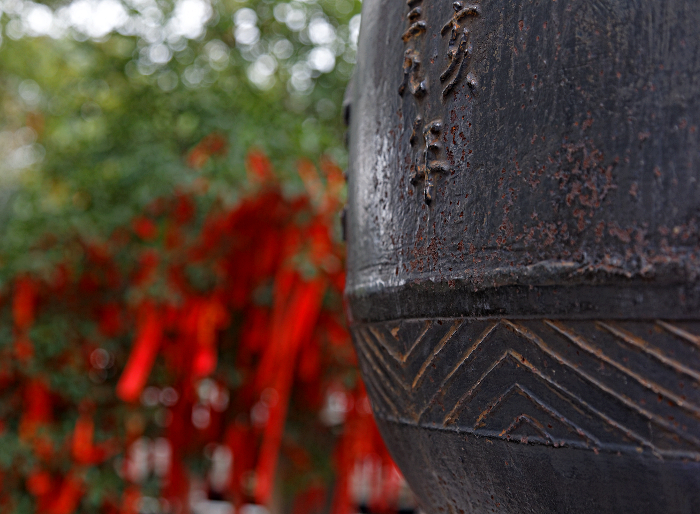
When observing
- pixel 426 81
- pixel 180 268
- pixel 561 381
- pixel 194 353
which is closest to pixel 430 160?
pixel 426 81

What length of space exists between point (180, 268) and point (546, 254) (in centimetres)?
254

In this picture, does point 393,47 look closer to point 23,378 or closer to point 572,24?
point 572,24

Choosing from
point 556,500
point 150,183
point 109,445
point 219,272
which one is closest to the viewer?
point 556,500

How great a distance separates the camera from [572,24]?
2.15 feet

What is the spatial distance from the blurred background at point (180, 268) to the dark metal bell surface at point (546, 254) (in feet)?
6.05

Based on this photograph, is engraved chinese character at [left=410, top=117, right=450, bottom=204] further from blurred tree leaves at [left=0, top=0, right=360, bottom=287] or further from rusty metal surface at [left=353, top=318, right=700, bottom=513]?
blurred tree leaves at [left=0, top=0, right=360, bottom=287]

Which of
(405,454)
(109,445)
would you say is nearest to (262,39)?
(109,445)

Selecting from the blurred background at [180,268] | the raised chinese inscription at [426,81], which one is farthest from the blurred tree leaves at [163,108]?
the raised chinese inscription at [426,81]

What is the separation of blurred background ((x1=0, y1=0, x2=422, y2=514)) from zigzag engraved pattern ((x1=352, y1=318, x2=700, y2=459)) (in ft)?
6.16

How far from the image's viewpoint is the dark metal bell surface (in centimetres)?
59

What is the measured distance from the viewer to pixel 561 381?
0.62m

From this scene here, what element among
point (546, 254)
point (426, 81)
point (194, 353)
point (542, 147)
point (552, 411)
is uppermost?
point (426, 81)

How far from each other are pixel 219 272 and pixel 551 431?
250 cm

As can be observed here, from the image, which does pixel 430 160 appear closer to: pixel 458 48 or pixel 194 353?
pixel 458 48
